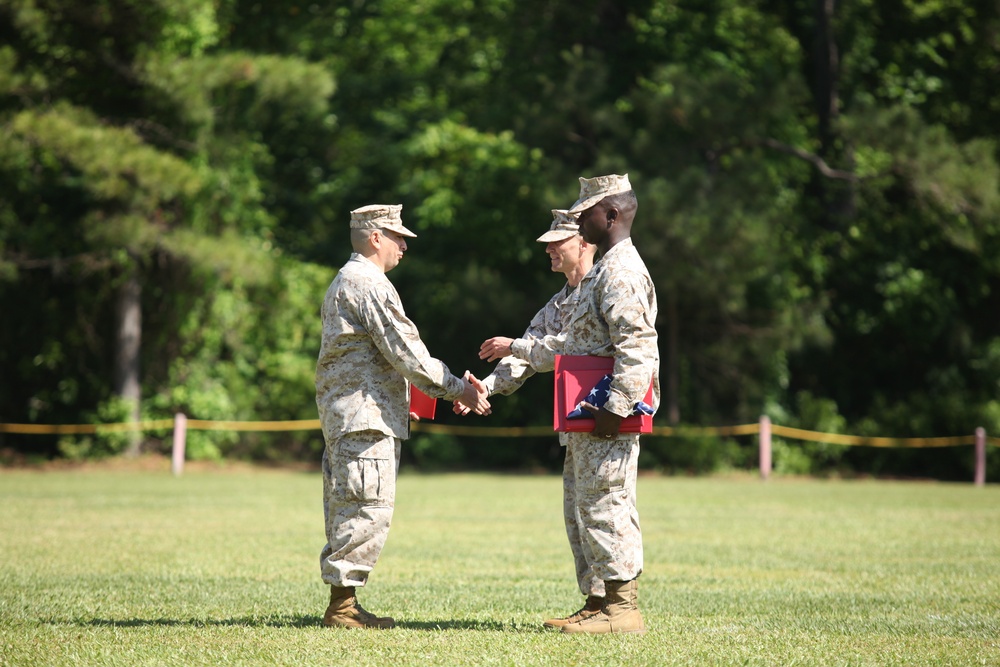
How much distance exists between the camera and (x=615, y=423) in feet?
19.9

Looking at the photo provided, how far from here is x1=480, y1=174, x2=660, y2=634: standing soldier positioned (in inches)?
241

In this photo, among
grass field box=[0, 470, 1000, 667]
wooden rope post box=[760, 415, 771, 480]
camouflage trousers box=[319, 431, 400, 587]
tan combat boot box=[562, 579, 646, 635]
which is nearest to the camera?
grass field box=[0, 470, 1000, 667]

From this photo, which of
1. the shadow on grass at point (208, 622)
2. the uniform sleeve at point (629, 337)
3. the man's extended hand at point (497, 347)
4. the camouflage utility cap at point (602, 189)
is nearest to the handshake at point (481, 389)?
the man's extended hand at point (497, 347)

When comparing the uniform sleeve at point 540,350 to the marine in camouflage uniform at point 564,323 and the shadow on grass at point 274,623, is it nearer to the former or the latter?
the marine in camouflage uniform at point 564,323

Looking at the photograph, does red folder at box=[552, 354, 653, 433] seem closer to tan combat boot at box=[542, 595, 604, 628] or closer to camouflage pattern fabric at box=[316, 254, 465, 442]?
camouflage pattern fabric at box=[316, 254, 465, 442]

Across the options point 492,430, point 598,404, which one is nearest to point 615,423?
point 598,404

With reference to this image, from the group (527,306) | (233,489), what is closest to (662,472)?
(527,306)

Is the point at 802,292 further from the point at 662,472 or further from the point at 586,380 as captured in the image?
the point at 586,380

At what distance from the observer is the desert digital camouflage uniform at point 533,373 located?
6414 mm

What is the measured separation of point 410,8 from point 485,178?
8.09m

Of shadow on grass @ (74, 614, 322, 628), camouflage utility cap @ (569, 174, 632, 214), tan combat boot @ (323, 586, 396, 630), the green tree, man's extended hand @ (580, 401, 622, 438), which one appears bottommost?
shadow on grass @ (74, 614, 322, 628)

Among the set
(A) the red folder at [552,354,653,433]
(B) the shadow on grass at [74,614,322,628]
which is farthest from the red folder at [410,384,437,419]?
(B) the shadow on grass at [74,614,322,628]

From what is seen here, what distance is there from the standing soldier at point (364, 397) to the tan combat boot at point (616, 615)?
1.03m

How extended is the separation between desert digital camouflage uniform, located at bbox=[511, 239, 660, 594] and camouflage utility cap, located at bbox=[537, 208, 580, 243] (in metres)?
0.44
